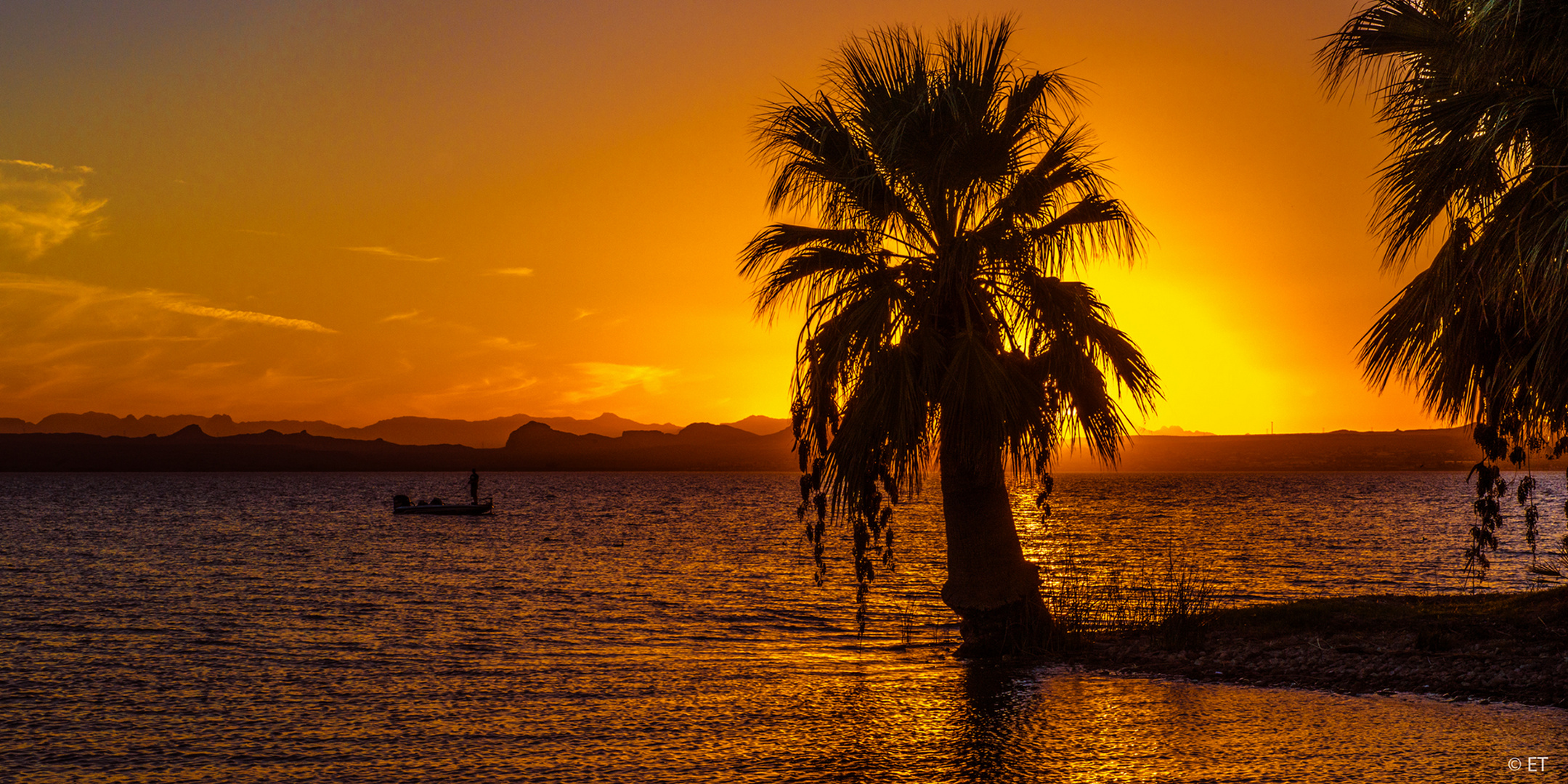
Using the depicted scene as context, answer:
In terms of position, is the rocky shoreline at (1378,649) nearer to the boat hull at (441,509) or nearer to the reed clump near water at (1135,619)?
the reed clump near water at (1135,619)

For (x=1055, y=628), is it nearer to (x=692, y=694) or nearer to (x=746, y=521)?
(x=692, y=694)

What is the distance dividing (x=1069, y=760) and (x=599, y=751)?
5373 millimetres

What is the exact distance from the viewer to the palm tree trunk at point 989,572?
54.5ft

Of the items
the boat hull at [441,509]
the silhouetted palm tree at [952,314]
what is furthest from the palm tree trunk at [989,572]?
the boat hull at [441,509]

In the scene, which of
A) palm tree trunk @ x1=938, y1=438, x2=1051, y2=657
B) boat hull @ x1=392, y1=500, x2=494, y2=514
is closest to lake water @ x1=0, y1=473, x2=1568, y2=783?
palm tree trunk @ x1=938, y1=438, x2=1051, y2=657

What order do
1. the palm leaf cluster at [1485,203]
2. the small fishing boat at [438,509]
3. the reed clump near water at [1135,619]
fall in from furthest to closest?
the small fishing boat at [438,509] → the reed clump near water at [1135,619] → the palm leaf cluster at [1485,203]

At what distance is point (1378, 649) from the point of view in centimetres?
1479

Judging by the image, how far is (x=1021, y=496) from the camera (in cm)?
15000

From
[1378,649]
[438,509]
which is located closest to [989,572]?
[1378,649]

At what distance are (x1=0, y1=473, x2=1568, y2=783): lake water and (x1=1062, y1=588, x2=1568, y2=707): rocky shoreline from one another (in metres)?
0.72

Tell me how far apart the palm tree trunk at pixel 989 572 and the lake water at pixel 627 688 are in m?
0.97

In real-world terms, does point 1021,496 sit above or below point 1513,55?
below

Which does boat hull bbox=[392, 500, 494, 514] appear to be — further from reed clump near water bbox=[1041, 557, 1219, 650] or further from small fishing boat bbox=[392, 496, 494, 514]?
reed clump near water bbox=[1041, 557, 1219, 650]

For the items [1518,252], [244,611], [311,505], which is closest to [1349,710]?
[1518,252]
